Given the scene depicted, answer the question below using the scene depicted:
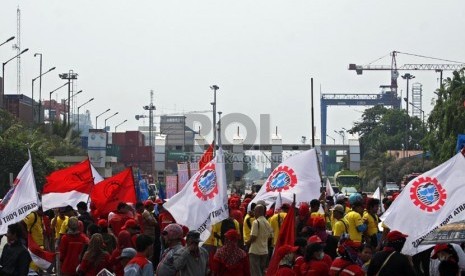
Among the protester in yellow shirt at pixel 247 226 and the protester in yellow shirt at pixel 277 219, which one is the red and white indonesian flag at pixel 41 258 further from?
the protester in yellow shirt at pixel 277 219

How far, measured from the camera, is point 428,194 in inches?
519

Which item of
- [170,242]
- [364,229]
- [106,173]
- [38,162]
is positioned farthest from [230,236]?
[106,173]

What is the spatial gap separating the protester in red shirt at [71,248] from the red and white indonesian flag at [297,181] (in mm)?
4790

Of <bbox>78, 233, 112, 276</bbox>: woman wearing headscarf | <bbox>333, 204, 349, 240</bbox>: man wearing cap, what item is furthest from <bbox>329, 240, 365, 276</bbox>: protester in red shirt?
<bbox>333, 204, 349, 240</bbox>: man wearing cap

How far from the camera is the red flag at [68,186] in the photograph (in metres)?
21.2

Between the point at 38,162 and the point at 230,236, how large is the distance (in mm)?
45300

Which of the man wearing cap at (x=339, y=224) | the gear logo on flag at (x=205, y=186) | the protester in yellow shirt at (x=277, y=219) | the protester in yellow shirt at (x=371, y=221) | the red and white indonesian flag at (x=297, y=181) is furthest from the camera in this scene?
the red and white indonesian flag at (x=297, y=181)

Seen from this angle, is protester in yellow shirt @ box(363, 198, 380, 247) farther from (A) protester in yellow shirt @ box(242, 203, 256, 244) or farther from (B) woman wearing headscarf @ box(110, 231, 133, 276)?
(B) woman wearing headscarf @ box(110, 231, 133, 276)

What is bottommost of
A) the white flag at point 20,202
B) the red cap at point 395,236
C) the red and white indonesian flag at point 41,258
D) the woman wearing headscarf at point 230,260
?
the red and white indonesian flag at point 41,258

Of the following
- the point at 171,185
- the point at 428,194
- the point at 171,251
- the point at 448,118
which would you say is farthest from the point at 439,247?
the point at 448,118

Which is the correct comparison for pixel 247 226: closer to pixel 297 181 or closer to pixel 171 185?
pixel 297 181

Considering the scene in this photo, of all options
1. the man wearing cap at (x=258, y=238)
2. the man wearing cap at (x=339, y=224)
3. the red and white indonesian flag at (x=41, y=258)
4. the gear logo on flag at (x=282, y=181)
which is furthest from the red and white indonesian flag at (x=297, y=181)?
the red and white indonesian flag at (x=41, y=258)

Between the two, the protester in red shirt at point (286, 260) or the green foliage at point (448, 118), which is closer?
the protester in red shirt at point (286, 260)

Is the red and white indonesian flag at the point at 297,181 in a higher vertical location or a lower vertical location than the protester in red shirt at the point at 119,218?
higher
